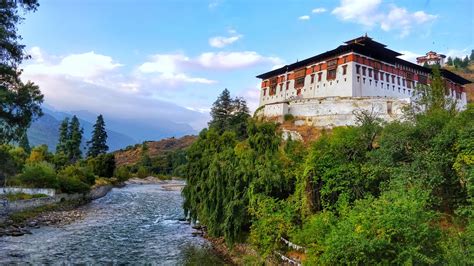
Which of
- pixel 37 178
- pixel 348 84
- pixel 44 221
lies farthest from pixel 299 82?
pixel 44 221

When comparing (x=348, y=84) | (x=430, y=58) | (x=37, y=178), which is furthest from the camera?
(x=430, y=58)

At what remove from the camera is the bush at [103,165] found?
79875 millimetres

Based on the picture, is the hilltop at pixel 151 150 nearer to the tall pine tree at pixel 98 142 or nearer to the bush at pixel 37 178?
the tall pine tree at pixel 98 142

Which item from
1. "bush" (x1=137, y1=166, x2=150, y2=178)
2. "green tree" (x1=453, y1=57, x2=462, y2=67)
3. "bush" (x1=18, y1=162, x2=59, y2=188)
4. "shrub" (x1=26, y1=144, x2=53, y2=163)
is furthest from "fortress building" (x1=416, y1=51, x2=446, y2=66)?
"bush" (x1=18, y1=162, x2=59, y2=188)

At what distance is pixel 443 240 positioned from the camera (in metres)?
14.9

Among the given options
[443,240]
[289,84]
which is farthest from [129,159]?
[443,240]

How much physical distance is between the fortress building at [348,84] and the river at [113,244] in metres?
28.6

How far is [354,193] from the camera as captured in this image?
20.8 meters

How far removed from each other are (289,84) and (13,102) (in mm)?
56292

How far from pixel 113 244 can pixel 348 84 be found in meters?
42.9

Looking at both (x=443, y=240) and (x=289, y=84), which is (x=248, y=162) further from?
(x=289, y=84)

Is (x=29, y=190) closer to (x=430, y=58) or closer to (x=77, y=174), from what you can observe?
(x=77, y=174)

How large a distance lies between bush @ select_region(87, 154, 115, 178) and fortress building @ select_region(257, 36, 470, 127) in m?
36.5

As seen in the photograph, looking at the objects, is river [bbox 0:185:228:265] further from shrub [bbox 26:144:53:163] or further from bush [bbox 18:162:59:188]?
shrub [bbox 26:144:53:163]
